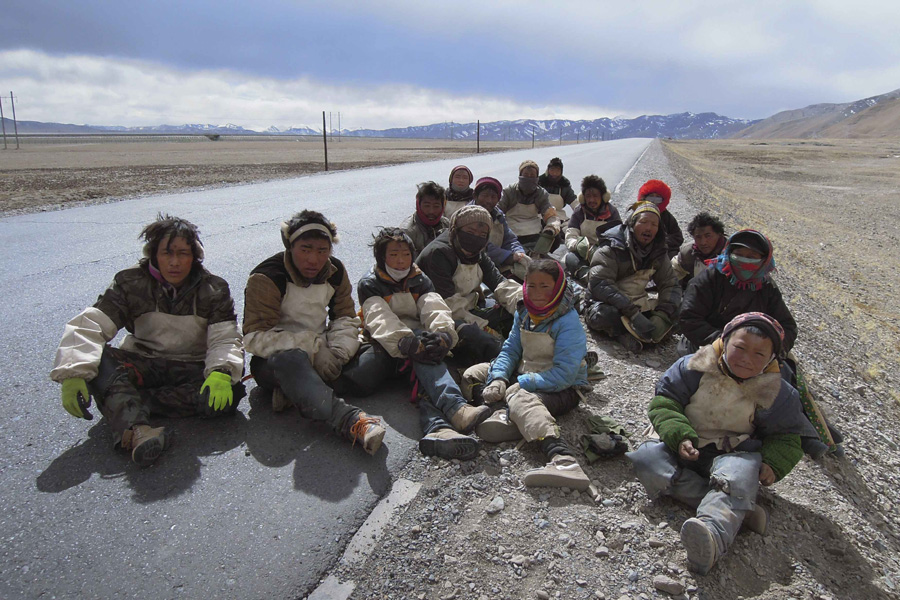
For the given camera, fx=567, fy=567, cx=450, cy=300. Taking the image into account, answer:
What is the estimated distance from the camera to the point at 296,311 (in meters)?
4.00

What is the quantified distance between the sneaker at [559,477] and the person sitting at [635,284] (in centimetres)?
255

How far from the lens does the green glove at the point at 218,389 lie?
348 centimetres

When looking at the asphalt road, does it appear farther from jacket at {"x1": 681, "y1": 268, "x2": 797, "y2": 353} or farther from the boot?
jacket at {"x1": 681, "y1": 268, "x2": 797, "y2": 353}

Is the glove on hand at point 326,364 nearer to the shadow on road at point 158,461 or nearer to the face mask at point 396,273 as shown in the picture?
the shadow on road at point 158,461

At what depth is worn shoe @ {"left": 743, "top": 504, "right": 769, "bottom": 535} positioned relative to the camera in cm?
294

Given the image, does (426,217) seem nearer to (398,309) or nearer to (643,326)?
(398,309)

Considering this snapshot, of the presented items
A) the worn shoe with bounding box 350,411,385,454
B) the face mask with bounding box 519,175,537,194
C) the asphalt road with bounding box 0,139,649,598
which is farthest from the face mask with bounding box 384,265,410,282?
the face mask with bounding box 519,175,537,194

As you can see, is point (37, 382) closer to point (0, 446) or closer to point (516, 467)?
point (0, 446)

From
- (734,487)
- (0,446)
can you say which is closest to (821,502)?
(734,487)

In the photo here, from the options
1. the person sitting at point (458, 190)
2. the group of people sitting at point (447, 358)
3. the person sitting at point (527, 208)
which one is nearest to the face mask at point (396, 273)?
the group of people sitting at point (447, 358)

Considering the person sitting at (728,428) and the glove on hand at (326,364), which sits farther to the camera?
the glove on hand at (326,364)

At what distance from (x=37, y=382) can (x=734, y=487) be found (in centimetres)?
444

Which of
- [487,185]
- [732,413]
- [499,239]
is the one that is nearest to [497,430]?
[732,413]

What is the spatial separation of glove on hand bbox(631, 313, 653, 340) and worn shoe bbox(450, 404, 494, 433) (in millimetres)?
2349
